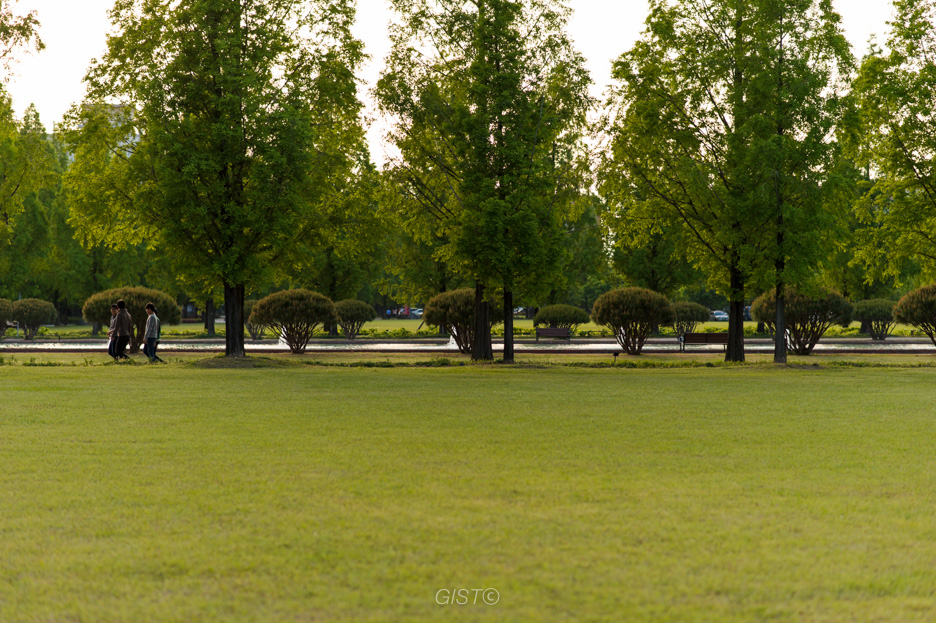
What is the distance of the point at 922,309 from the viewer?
30.2 metres

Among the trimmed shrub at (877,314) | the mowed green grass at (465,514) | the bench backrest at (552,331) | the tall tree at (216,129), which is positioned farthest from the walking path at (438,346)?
the mowed green grass at (465,514)

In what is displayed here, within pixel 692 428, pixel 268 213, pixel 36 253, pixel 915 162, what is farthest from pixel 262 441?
pixel 36 253

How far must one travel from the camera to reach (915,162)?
2841cm

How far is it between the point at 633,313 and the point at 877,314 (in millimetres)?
18379

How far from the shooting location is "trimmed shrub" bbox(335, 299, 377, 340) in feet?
144

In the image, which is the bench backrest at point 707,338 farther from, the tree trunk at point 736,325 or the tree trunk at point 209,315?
the tree trunk at point 209,315

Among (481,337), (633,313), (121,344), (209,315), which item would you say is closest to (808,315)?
(633,313)

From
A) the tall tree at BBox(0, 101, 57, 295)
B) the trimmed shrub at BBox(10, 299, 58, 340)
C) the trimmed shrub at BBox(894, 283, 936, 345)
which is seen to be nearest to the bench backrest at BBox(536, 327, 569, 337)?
the trimmed shrub at BBox(894, 283, 936, 345)

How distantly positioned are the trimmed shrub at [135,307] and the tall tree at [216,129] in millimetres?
6063

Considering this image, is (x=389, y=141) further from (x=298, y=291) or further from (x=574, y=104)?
(x=298, y=291)

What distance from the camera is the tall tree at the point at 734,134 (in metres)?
23.2

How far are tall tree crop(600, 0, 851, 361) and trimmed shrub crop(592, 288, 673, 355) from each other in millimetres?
3996

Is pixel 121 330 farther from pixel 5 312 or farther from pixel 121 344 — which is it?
pixel 5 312

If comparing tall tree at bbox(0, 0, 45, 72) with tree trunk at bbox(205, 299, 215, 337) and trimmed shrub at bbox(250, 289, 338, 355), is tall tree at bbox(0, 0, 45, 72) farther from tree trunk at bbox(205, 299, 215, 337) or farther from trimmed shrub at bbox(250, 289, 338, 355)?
tree trunk at bbox(205, 299, 215, 337)
